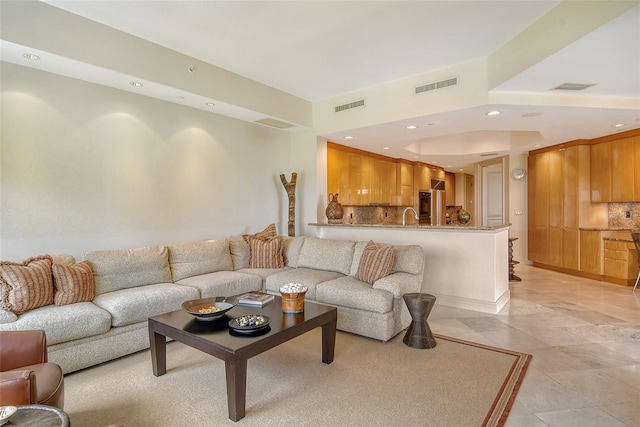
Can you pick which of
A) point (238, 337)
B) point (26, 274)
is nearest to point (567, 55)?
point (238, 337)

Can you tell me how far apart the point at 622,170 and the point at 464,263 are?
3.90 m

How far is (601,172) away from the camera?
601 cm

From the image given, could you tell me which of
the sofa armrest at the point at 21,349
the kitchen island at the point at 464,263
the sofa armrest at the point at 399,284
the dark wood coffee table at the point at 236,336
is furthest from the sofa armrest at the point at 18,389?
the kitchen island at the point at 464,263

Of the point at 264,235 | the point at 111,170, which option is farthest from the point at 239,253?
the point at 111,170

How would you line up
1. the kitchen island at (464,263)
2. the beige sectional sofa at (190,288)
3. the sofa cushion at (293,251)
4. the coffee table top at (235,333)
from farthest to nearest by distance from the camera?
the sofa cushion at (293,251)
the kitchen island at (464,263)
the beige sectional sofa at (190,288)
the coffee table top at (235,333)

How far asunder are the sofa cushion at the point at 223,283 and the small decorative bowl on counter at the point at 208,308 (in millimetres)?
687

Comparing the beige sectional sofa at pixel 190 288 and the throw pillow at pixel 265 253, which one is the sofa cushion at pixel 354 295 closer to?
the beige sectional sofa at pixel 190 288

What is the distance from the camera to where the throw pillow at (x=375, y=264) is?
353 cm

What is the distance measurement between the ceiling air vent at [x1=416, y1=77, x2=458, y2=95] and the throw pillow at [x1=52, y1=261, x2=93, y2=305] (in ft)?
14.1

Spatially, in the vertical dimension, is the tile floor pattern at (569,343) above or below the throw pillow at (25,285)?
below

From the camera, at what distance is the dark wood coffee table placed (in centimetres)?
203

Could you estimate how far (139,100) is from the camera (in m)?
3.94

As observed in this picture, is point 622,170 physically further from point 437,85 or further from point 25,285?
point 25,285

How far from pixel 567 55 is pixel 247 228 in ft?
14.4
